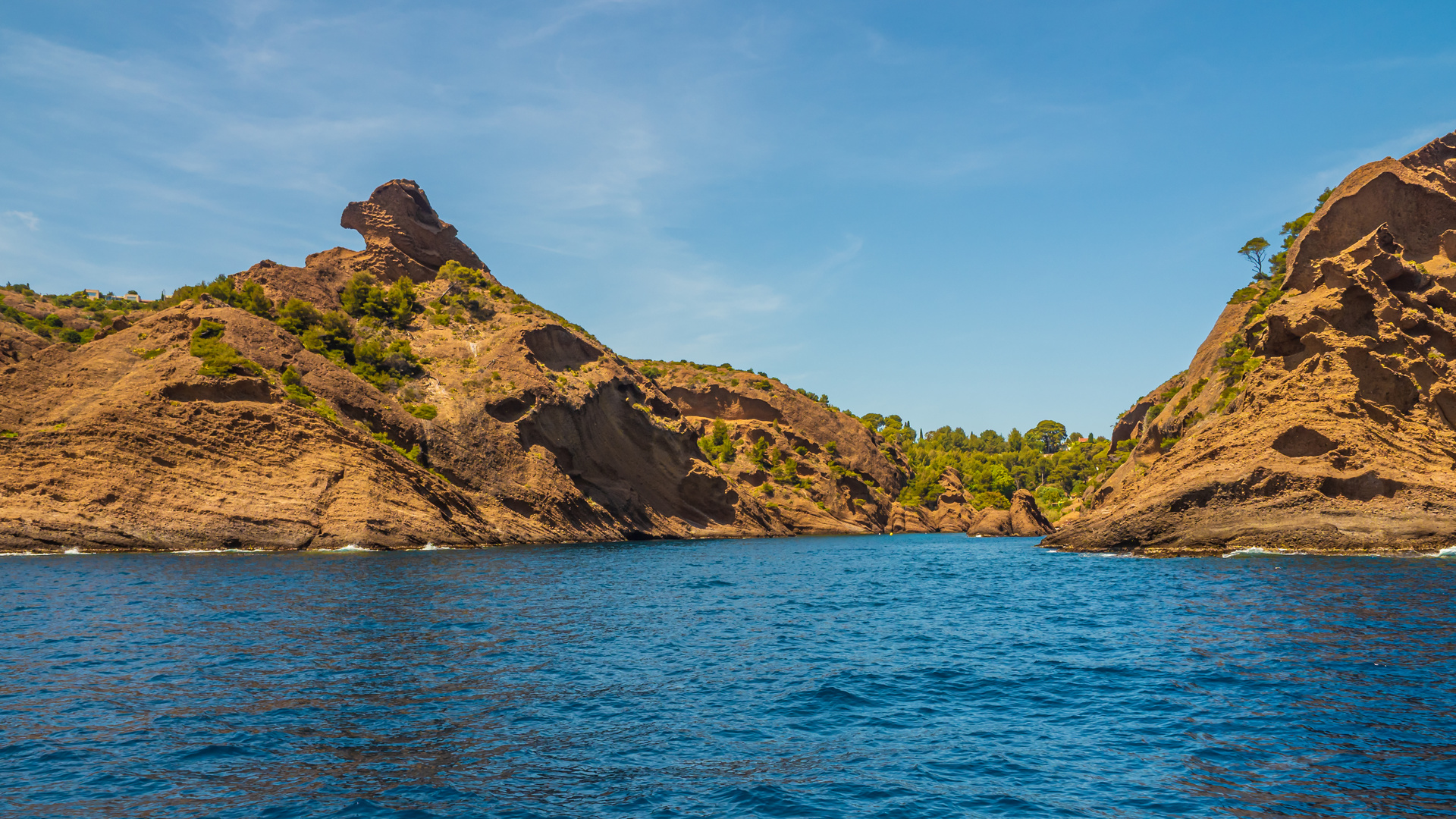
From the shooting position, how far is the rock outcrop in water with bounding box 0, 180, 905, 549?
5106 cm

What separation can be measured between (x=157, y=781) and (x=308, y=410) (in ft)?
178

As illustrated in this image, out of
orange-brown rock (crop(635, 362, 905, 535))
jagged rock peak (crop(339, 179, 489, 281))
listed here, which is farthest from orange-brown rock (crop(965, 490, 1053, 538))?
jagged rock peak (crop(339, 179, 489, 281))

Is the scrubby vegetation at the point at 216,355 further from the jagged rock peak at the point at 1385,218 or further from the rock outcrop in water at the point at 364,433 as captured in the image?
the jagged rock peak at the point at 1385,218

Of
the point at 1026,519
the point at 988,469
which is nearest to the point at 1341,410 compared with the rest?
the point at 1026,519

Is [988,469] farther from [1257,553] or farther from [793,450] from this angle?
[1257,553]

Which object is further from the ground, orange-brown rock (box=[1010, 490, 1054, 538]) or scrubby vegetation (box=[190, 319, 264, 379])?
scrubby vegetation (box=[190, 319, 264, 379])

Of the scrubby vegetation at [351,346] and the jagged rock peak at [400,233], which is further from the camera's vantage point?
the jagged rock peak at [400,233]

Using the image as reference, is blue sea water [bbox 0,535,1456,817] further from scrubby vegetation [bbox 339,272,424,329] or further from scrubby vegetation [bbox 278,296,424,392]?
scrubby vegetation [bbox 339,272,424,329]

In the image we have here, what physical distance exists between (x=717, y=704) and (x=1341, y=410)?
1934 inches

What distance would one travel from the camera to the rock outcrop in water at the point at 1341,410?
46.0 meters

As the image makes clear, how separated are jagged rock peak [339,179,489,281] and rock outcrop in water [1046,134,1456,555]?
73910 millimetres

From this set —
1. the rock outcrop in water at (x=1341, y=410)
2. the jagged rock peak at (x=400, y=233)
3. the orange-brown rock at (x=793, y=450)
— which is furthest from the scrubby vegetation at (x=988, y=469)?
the jagged rock peak at (x=400, y=233)

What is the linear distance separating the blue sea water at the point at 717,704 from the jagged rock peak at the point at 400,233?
64.9 m

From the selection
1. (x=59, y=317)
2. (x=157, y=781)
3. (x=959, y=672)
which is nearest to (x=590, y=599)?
(x=959, y=672)
